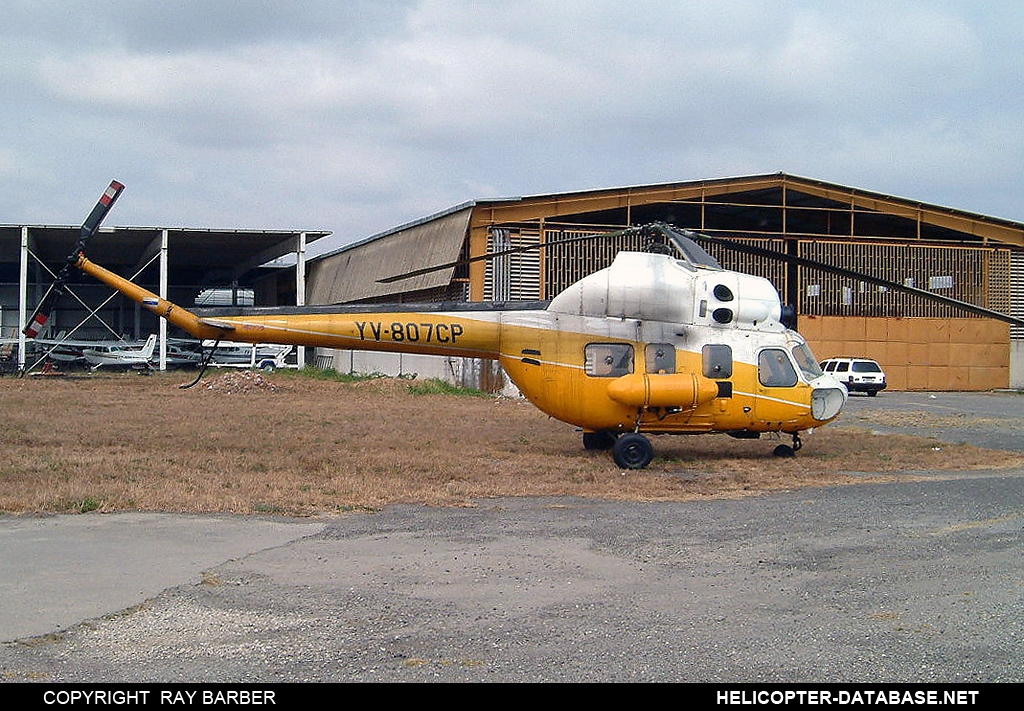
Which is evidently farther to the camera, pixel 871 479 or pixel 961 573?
pixel 871 479

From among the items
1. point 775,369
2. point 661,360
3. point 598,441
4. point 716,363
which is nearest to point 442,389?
point 598,441

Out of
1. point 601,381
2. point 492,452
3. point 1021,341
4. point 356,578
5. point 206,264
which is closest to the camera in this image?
point 356,578

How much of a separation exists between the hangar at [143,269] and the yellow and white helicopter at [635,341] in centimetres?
2038

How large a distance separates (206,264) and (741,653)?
187 feet

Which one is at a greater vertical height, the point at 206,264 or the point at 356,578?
the point at 206,264

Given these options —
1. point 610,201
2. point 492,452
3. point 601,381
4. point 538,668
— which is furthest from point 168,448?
point 610,201

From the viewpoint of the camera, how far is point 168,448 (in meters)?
15.1

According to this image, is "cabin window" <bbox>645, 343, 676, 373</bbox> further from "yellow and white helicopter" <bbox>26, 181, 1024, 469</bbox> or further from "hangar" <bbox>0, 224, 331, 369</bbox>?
"hangar" <bbox>0, 224, 331, 369</bbox>

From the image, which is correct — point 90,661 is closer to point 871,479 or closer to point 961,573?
point 961,573

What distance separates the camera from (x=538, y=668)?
505cm

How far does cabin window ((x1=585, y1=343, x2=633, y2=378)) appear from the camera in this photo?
14578 millimetres

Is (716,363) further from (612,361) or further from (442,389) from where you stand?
(442,389)
